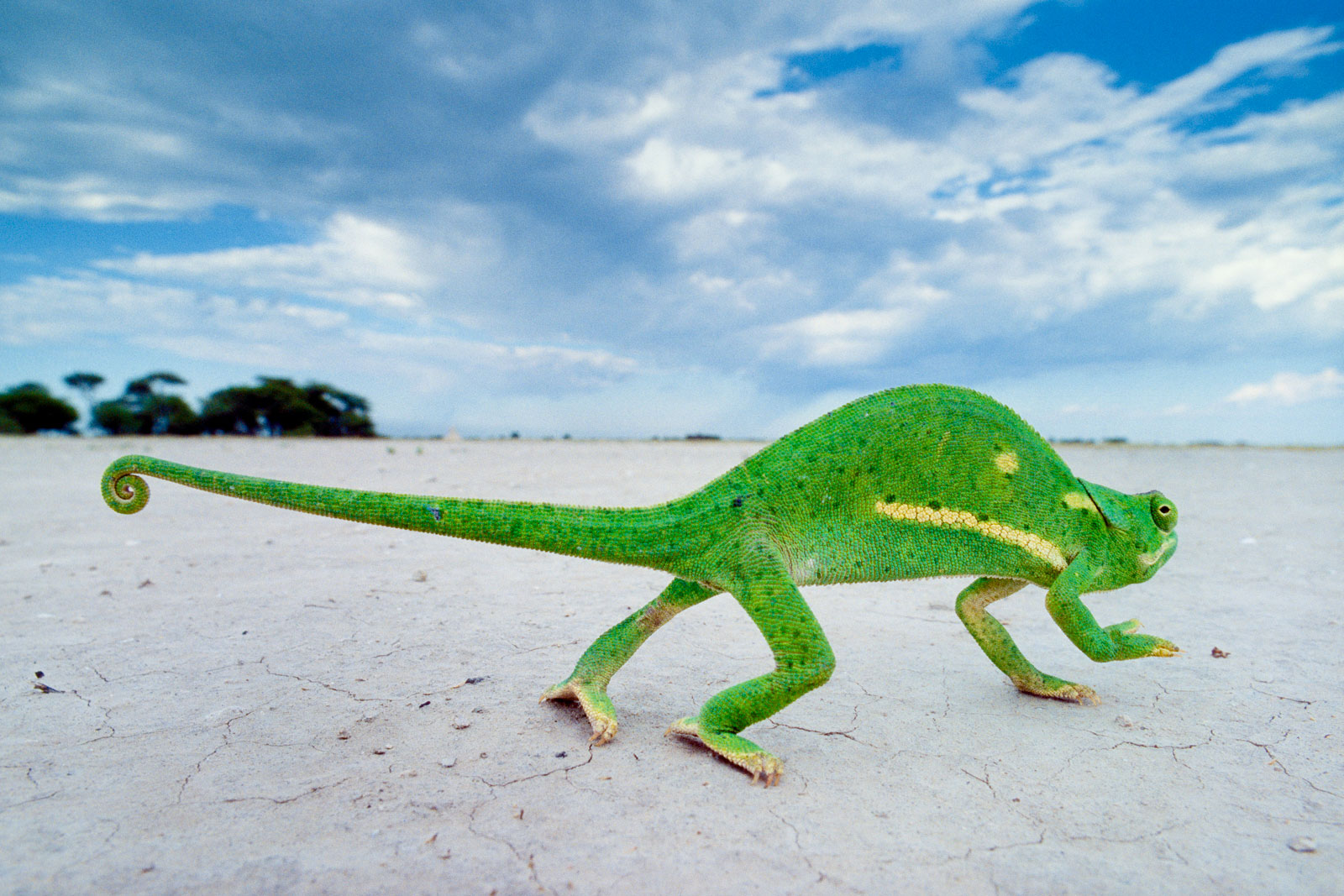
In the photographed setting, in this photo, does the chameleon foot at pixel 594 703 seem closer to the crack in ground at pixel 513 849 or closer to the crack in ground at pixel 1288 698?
the crack in ground at pixel 513 849

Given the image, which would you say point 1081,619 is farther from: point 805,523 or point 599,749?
point 599,749

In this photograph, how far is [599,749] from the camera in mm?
2594

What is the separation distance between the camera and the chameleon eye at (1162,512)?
127 inches

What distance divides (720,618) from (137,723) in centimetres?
308

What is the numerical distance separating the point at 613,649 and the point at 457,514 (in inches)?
38.8

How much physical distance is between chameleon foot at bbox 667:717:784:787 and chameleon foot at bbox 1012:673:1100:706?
5.18ft

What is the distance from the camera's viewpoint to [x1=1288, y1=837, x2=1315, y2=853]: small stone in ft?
6.85

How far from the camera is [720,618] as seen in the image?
15.1 feet

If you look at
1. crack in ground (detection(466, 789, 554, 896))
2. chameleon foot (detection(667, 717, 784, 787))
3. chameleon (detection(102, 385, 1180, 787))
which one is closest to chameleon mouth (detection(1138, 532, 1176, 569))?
chameleon (detection(102, 385, 1180, 787))

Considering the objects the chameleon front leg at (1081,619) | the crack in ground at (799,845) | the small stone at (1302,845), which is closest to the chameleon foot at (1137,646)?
the chameleon front leg at (1081,619)

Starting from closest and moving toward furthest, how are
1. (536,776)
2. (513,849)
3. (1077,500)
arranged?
(513,849), (536,776), (1077,500)

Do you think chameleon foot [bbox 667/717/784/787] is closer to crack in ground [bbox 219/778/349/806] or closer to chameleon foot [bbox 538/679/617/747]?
chameleon foot [bbox 538/679/617/747]

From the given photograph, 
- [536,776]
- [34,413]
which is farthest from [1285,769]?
[34,413]

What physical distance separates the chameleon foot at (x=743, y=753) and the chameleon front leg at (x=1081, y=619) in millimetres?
1341
